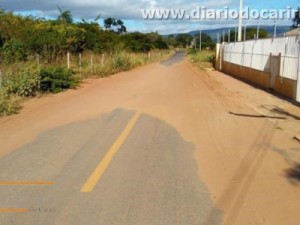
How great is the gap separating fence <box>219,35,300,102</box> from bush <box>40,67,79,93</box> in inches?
364

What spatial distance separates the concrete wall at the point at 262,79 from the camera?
16.2 meters

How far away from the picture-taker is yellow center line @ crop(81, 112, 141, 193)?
5602 millimetres

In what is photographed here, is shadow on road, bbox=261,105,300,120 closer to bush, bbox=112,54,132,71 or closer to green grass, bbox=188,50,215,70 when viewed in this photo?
bush, bbox=112,54,132,71

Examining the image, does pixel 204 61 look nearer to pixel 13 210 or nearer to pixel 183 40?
pixel 13 210

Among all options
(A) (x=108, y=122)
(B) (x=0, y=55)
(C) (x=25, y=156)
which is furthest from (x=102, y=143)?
(B) (x=0, y=55)

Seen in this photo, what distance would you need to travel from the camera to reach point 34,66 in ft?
53.2

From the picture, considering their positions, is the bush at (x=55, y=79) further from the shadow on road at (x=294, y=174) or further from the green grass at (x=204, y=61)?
the green grass at (x=204, y=61)

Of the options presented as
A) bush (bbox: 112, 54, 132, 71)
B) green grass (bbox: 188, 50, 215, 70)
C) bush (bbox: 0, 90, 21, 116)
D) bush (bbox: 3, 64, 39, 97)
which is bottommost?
green grass (bbox: 188, 50, 215, 70)

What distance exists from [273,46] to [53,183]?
16.1 m

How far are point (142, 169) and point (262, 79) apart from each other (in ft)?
53.5

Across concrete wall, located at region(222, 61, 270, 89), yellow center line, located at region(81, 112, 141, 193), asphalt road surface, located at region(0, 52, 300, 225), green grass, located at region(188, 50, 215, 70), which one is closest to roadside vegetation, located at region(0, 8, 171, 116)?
asphalt road surface, located at region(0, 52, 300, 225)

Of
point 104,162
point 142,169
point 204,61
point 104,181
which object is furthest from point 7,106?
point 204,61

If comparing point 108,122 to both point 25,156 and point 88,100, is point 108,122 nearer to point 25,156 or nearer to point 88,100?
point 25,156

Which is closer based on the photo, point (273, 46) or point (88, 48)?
point (273, 46)
